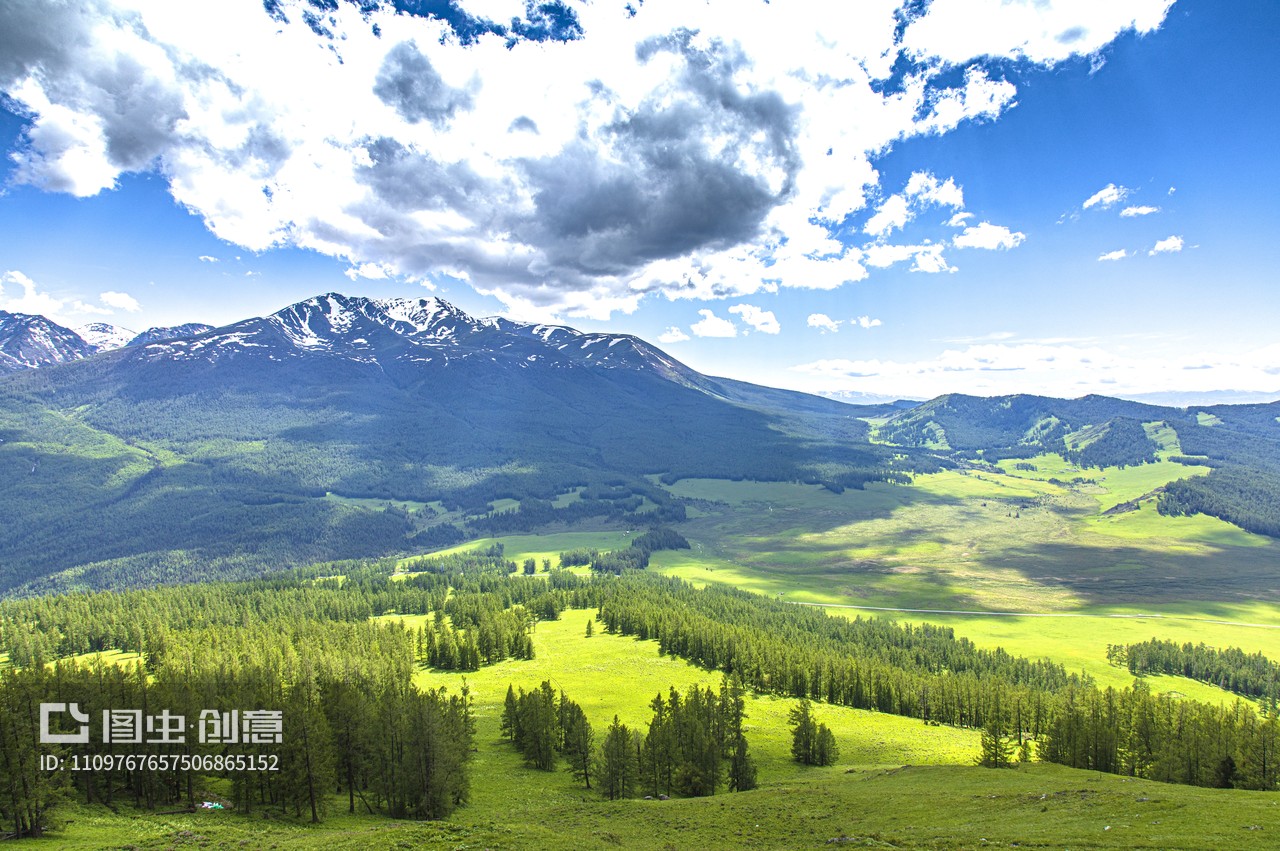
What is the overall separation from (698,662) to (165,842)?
11197 cm

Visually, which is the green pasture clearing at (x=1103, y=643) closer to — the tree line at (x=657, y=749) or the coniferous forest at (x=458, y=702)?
the coniferous forest at (x=458, y=702)

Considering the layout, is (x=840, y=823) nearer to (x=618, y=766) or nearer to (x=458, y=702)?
(x=618, y=766)

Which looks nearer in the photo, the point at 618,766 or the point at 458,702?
the point at 618,766

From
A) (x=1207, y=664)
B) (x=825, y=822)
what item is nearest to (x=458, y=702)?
(x=825, y=822)

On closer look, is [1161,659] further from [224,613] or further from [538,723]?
[224,613]

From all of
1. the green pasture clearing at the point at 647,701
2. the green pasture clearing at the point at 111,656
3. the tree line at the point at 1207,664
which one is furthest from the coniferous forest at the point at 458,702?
the green pasture clearing at the point at 647,701

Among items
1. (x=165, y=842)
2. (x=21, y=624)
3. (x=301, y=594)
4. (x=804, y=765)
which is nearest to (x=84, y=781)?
(x=165, y=842)

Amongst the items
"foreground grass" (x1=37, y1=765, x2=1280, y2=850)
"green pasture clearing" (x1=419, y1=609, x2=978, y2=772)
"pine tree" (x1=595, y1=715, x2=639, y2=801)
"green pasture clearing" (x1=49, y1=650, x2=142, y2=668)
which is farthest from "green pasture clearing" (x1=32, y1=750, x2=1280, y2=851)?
"green pasture clearing" (x1=49, y1=650, x2=142, y2=668)

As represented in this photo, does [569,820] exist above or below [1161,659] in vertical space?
above

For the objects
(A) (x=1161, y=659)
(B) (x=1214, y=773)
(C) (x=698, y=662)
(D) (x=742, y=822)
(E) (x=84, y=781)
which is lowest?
(A) (x=1161, y=659)

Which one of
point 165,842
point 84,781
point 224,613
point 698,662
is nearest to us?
point 165,842

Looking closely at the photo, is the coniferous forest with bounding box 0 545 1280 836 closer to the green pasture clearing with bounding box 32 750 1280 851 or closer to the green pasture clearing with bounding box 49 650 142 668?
the green pasture clearing with bounding box 49 650 142 668

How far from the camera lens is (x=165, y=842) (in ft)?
140

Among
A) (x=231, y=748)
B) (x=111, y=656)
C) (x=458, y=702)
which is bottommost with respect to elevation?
(x=111, y=656)
